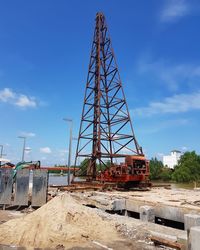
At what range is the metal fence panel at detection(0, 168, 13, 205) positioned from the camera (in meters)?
16.6

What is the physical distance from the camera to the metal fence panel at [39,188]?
54.0ft

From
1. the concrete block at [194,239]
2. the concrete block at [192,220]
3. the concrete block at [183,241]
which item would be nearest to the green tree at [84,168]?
the concrete block at [192,220]

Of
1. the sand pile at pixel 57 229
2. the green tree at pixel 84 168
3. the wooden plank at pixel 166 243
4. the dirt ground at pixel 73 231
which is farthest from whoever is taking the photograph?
the green tree at pixel 84 168

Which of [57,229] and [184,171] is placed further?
[184,171]

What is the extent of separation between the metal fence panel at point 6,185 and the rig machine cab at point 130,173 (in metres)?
8.65

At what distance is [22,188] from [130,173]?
9.22 metres

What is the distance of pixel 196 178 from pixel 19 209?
81.1 meters

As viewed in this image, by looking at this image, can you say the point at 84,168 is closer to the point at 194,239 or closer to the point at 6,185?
the point at 6,185

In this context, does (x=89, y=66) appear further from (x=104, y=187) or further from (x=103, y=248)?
(x=103, y=248)

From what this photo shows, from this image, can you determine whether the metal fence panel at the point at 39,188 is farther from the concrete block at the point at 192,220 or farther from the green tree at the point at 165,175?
the green tree at the point at 165,175

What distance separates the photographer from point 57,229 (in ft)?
32.4

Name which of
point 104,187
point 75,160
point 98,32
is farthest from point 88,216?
point 98,32

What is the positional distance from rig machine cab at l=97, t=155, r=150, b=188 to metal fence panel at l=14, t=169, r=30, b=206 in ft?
26.3

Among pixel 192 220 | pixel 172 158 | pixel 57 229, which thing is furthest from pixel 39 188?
pixel 172 158
